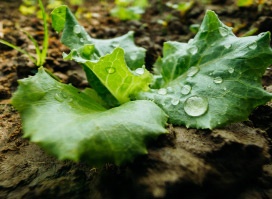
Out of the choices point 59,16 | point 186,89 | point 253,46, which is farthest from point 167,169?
point 59,16

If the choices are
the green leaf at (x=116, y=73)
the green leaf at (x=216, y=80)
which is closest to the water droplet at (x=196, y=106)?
the green leaf at (x=216, y=80)

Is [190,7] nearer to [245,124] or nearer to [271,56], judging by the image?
[271,56]

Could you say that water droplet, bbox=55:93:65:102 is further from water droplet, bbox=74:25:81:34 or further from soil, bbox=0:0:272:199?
water droplet, bbox=74:25:81:34

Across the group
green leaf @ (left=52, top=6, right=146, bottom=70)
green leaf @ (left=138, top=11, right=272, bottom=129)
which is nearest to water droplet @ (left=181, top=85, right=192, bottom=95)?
green leaf @ (left=138, top=11, right=272, bottom=129)

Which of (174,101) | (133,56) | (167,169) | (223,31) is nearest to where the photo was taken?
(167,169)

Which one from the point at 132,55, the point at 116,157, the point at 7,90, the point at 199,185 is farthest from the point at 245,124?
the point at 7,90

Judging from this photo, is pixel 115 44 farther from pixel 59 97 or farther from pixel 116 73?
pixel 59 97

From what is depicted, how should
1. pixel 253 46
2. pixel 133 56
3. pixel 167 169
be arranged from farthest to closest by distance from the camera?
1. pixel 133 56
2. pixel 253 46
3. pixel 167 169
